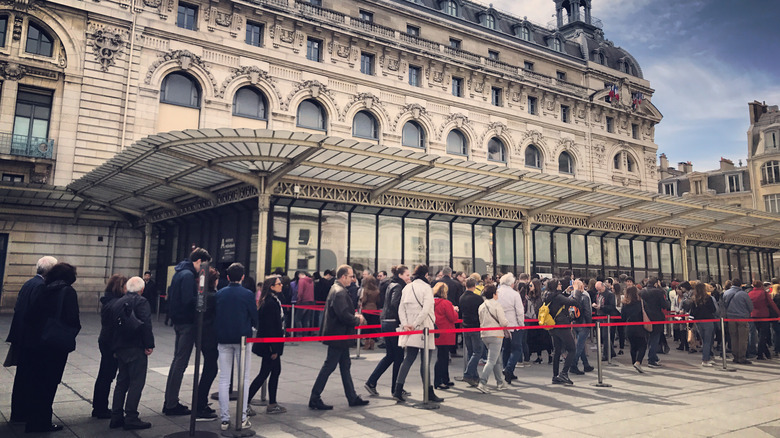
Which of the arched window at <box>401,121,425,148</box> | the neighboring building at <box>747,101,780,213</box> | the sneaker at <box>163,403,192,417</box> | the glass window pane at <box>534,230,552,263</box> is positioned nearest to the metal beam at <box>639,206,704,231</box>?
the glass window pane at <box>534,230,552,263</box>

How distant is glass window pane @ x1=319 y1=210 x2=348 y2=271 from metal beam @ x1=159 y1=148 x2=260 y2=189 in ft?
12.8

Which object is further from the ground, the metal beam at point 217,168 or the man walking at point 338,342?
the metal beam at point 217,168

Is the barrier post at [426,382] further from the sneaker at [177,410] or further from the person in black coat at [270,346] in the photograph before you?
the sneaker at [177,410]

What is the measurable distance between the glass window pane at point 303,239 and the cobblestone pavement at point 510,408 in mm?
7953

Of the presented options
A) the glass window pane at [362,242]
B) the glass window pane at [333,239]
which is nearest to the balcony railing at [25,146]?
the glass window pane at [333,239]

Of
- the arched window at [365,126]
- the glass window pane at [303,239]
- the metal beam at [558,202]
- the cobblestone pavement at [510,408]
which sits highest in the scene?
the arched window at [365,126]

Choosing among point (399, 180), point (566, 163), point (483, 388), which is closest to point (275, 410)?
point (483, 388)

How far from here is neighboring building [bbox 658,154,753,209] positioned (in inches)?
2126

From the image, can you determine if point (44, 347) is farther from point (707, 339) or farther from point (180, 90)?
point (180, 90)

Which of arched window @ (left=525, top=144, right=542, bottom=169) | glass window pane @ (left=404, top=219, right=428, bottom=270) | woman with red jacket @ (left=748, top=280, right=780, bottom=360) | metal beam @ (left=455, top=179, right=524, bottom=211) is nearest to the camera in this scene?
woman with red jacket @ (left=748, top=280, right=780, bottom=360)

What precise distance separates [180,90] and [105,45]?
3.43 m

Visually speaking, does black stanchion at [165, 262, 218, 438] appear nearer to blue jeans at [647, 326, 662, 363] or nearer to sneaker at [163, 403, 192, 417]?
sneaker at [163, 403, 192, 417]

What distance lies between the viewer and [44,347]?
233 inches

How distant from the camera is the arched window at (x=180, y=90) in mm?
23594
